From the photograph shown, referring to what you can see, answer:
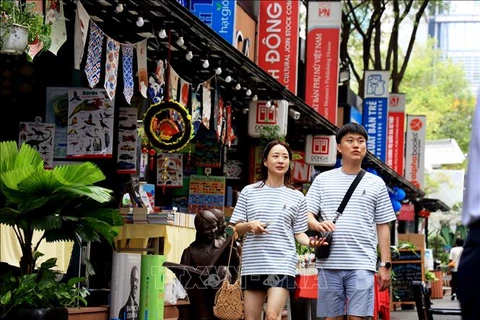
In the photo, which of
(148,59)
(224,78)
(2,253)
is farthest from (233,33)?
Result: (2,253)

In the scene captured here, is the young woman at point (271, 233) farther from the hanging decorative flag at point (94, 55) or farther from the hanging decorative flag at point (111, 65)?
the hanging decorative flag at point (111, 65)

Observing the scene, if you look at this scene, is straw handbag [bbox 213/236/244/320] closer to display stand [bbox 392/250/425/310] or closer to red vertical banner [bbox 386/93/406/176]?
display stand [bbox 392/250/425/310]

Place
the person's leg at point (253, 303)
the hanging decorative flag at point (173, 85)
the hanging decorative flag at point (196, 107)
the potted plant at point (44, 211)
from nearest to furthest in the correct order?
the potted plant at point (44, 211) < the person's leg at point (253, 303) < the hanging decorative flag at point (173, 85) < the hanging decorative flag at point (196, 107)

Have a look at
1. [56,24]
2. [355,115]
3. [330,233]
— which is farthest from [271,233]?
[355,115]

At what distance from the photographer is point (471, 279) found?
3645 millimetres

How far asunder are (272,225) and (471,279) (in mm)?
5681

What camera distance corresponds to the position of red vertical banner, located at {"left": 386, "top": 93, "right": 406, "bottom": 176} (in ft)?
113

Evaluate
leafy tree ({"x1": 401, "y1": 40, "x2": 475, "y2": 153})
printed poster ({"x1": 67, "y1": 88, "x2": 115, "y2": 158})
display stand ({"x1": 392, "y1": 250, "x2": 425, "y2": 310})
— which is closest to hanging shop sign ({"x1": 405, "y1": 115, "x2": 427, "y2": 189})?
display stand ({"x1": 392, "y1": 250, "x2": 425, "y2": 310})

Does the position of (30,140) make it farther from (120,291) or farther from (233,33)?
(233,33)

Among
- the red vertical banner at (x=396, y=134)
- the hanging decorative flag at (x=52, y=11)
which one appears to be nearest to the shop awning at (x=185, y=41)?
the hanging decorative flag at (x=52, y=11)

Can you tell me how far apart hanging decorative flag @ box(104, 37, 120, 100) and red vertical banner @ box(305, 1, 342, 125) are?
12859mm

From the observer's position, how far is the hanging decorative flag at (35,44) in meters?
9.52

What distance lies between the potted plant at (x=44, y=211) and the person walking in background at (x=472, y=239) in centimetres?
449

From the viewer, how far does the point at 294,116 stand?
64.8ft
